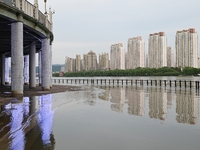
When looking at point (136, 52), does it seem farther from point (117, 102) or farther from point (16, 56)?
point (16, 56)

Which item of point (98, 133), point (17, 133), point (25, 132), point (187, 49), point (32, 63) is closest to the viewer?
point (17, 133)

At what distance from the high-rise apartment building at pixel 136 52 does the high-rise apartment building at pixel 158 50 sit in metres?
10.5

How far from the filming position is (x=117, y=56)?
7219 inches

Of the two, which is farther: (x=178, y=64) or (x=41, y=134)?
(x=178, y=64)

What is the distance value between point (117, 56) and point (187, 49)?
205 ft

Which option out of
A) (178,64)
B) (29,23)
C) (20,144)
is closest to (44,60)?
(29,23)

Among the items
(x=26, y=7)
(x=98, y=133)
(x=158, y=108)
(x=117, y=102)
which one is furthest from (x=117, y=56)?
(x=98, y=133)

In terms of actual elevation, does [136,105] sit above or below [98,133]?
below

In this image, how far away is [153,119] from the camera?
416 inches

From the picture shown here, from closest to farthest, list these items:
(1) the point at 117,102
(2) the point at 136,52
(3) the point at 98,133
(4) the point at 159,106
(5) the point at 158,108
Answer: (3) the point at 98,133, (5) the point at 158,108, (4) the point at 159,106, (1) the point at 117,102, (2) the point at 136,52

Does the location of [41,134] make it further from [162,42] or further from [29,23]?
[162,42]

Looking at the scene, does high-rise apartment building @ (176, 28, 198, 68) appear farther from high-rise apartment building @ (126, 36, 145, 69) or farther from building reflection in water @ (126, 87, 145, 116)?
building reflection in water @ (126, 87, 145, 116)

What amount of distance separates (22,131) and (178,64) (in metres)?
142

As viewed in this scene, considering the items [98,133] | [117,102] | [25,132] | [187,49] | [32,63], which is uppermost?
[187,49]
